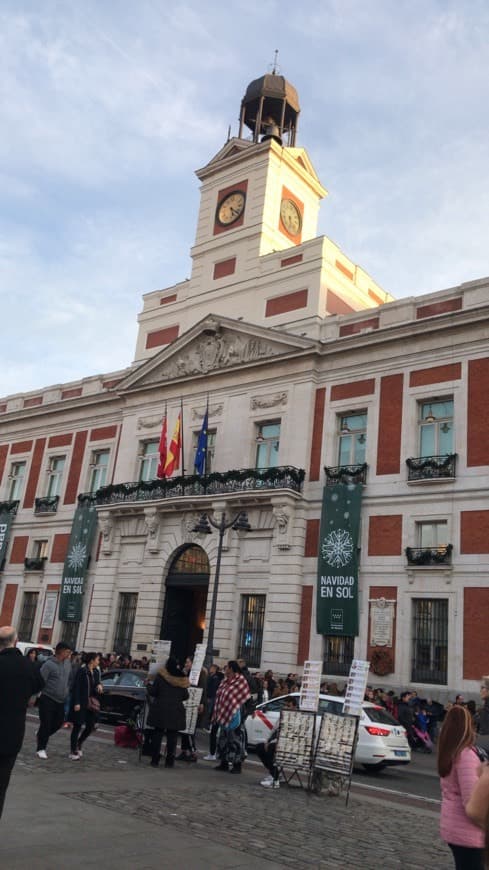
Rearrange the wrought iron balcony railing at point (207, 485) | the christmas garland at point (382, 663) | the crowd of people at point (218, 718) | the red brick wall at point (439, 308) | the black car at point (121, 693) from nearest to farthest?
the crowd of people at point (218, 718) → the black car at point (121, 693) → the christmas garland at point (382, 663) → the red brick wall at point (439, 308) → the wrought iron balcony railing at point (207, 485)

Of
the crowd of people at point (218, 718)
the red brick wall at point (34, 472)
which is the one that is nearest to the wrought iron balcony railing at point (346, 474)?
the crowd of people at point (218, 718)

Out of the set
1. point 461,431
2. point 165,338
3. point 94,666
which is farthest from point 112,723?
point 165,338

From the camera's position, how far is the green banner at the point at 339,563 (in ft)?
77.6

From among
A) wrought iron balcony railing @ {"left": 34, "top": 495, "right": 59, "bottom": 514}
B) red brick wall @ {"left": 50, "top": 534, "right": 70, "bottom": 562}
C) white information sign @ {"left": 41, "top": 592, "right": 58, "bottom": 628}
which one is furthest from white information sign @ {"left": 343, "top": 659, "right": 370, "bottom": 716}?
wrought iron balcony railing @ {"left": 34, "top": 495, "right": 59, "bottom": 514}

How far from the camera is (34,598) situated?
34.2m

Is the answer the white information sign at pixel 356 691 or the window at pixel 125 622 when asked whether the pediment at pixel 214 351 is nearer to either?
the window at pixel 125 622

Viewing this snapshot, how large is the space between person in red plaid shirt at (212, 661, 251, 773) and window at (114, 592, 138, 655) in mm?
17502

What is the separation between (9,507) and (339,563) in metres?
19.3

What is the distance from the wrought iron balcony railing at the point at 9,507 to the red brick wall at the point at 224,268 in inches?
573

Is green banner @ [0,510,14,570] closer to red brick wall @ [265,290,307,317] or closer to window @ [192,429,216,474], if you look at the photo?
window @ [192,429,216,474]

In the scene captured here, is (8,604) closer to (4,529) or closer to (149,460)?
(4,529)

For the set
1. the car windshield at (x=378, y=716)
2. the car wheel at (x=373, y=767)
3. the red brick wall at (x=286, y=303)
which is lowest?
the car wheel at (x=373, y=767)

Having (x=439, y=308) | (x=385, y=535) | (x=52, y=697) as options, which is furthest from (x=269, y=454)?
(x=52, y=697)

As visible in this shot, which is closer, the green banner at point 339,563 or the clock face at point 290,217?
the green banner at point 339,563
